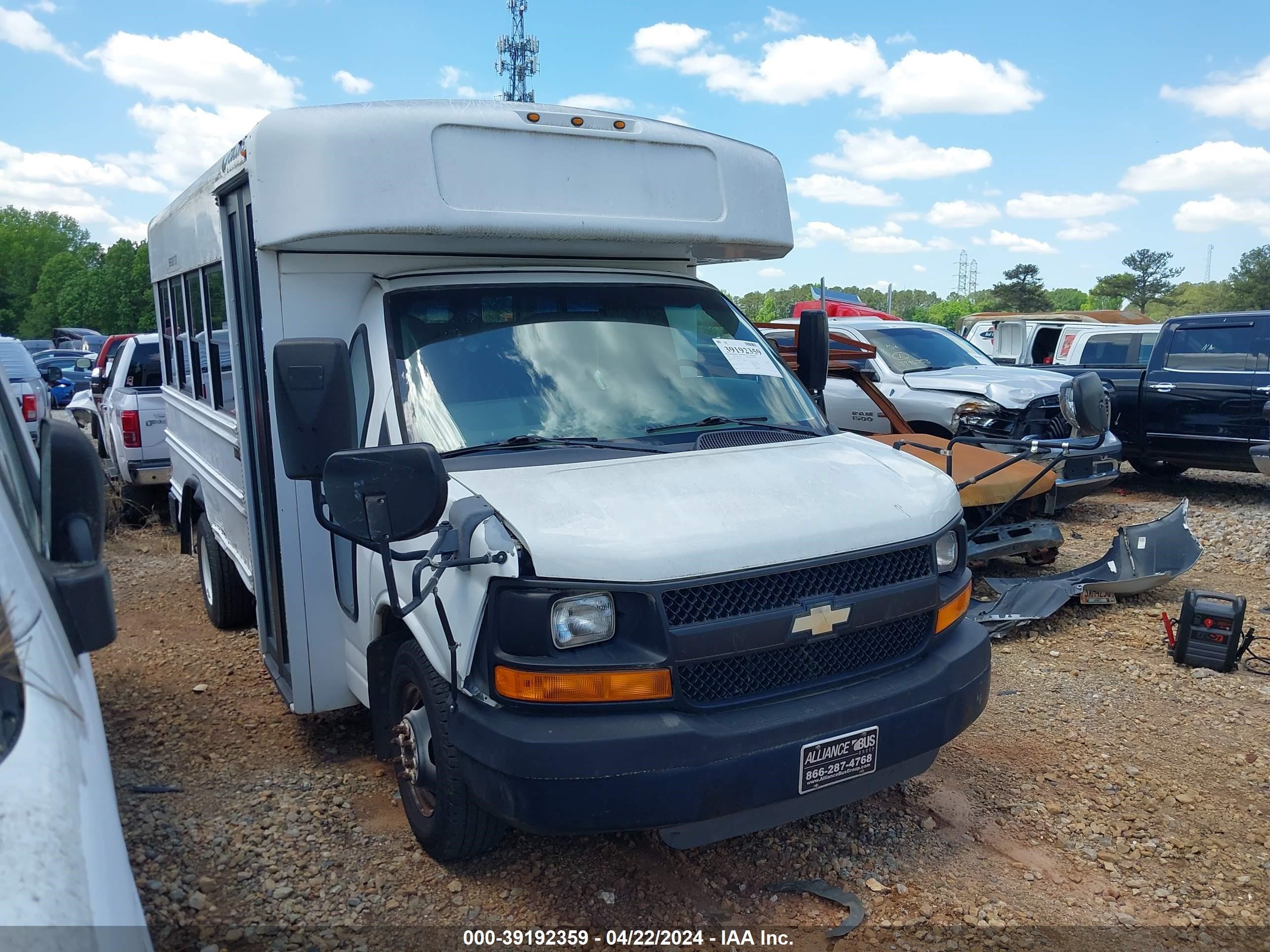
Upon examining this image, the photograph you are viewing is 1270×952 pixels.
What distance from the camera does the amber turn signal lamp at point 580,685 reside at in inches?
108

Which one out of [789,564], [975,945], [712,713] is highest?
[789,564]

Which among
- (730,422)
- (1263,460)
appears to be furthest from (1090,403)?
(1263,460)

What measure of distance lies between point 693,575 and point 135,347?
33.5 ft

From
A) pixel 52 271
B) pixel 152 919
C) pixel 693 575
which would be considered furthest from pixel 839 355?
pixel 52 271

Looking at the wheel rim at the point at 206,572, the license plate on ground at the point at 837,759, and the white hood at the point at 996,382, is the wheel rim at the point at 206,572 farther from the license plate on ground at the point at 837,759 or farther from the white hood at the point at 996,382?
the white hood at the point at 996,382

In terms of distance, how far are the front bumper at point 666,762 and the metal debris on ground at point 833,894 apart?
41cm

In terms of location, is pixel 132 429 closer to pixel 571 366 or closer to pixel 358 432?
pixel 358 432

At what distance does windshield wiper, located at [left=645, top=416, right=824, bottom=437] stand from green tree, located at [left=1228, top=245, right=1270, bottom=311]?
52.7 metres

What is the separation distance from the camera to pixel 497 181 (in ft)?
12.3

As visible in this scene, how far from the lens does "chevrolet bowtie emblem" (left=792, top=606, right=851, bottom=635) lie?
2980mm

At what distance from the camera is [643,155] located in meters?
4.08

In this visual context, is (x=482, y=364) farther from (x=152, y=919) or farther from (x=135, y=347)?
(x=135, y=347)

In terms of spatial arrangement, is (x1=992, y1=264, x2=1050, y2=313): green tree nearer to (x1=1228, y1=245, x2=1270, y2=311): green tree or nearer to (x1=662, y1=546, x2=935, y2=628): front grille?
(x1=1228, y1=245, x2=1270, y2=311): green tree

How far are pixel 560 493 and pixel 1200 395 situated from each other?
381 inches
